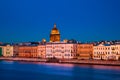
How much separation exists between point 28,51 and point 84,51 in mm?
17820

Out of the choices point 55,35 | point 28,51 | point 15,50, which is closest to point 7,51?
point 15,50

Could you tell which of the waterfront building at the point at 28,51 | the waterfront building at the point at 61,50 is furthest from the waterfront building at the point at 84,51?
the waterfront building at the point at 28,51

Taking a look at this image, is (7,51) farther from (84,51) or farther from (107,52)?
(107,52)

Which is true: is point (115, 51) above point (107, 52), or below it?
above

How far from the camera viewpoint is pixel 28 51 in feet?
314

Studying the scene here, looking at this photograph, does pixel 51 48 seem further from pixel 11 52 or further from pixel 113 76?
pixel 113 76

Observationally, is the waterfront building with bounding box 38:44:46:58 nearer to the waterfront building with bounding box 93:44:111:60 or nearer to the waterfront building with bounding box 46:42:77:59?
the waterfront building with bounding box 46:42:77:59

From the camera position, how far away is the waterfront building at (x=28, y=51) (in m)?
94.2

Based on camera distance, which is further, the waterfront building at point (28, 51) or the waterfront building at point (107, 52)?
the waterfront building at point (28, 51)

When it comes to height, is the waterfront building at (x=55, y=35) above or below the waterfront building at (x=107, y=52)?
above

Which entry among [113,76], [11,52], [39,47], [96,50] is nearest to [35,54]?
[39,47]

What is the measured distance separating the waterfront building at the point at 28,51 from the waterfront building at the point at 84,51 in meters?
13.6

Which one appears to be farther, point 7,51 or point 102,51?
point 7,51

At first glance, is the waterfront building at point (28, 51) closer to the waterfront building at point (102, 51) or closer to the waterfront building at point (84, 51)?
the waterfront building at point (84, 51)
